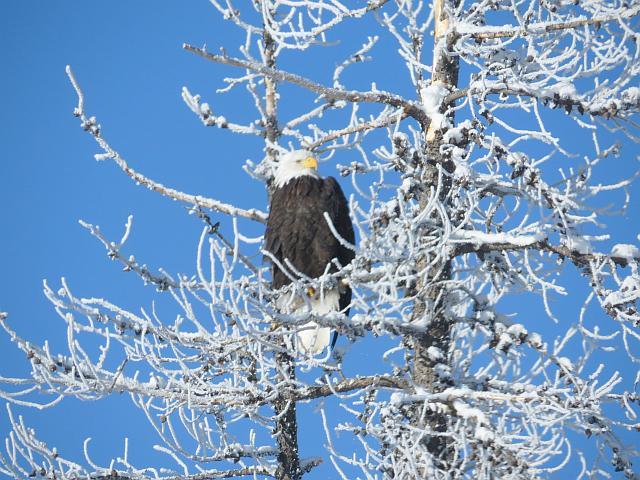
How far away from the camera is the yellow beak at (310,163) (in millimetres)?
7797

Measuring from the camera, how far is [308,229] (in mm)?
7305

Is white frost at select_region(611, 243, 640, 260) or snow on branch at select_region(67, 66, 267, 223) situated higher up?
snow on branch at select_region(67, 66, 267, 223)

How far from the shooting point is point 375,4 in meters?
7.22

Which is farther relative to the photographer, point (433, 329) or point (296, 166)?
point (296, 166)

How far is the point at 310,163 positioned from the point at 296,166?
0.48ft

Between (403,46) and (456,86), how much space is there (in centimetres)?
62

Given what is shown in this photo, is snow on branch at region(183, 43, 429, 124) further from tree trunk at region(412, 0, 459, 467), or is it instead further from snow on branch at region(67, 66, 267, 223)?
snow on branch at region(67, 66, 267, 223)

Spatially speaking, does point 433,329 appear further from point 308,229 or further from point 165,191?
point 165,191

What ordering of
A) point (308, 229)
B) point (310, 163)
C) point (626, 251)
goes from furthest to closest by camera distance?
point (310, 163) < point (308, 229) < point (626, 251)

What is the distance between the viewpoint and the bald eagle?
726 cm

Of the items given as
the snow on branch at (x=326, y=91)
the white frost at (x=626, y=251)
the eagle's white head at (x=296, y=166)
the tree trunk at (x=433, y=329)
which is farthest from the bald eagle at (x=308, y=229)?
the white frost at (x=626, y=251)

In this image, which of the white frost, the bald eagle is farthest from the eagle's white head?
the white frost

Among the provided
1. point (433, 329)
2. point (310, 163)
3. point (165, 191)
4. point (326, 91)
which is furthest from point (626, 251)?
point (165, 191)

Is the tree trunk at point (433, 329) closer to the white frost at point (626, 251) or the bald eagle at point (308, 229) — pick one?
the bald eagle at point (308, 229)
